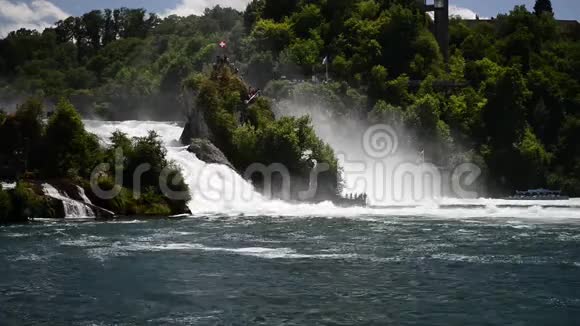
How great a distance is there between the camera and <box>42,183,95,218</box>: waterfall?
64656 mm

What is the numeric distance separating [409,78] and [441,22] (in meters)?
19.1

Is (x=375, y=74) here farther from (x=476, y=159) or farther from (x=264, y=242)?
(x=264, y=242)

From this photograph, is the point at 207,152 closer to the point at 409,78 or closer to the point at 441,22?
the point at 409,78

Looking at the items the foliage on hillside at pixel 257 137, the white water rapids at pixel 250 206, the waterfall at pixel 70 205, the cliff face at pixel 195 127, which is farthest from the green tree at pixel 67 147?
the cliff face at pixel 195 127

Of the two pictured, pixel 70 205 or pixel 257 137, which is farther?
pixel 257 137

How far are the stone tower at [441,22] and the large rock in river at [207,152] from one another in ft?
245

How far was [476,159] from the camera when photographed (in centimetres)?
11794

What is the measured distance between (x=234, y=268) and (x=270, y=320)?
35.6ft

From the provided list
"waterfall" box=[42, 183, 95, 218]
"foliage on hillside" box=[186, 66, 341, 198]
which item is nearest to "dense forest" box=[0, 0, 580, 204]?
"foliage on hillside" box=[186, 66, 341, 198]

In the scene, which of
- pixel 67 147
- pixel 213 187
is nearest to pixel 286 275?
pixel 67 147

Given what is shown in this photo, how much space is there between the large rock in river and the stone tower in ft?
245

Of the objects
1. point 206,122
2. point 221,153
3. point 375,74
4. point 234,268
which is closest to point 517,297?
point 234,268

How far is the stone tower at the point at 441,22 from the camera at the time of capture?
15075cm

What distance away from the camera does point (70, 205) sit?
65.1 metres
